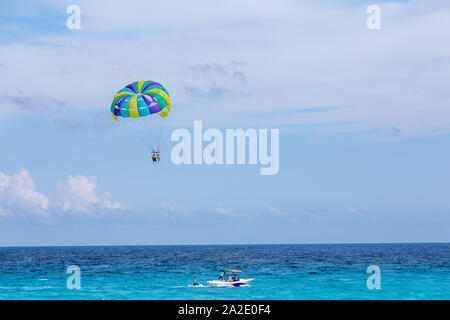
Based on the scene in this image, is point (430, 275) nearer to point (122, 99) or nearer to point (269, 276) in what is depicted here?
point (269, 276)

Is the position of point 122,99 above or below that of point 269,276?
above
